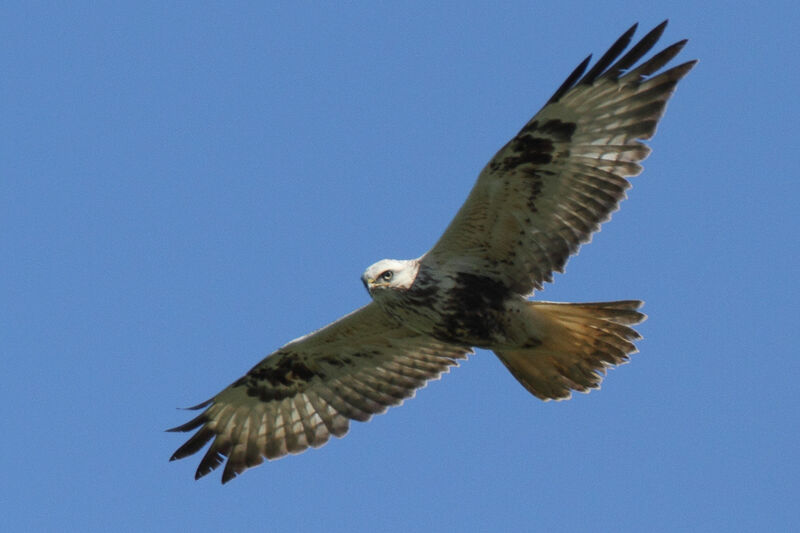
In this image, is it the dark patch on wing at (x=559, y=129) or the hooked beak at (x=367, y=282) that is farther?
the hooked beak at (x=367, y=282)

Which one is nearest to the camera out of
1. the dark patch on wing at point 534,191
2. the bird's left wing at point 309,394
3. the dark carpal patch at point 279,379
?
the dark patch on wing at point 534,191

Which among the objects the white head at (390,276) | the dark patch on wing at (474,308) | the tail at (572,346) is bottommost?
the tail at (572,346)

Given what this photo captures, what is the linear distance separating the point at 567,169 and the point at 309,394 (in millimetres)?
3317

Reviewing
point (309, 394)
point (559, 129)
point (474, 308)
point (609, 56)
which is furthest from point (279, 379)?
point (609, 56)

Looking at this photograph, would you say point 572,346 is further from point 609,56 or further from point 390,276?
point 609,56

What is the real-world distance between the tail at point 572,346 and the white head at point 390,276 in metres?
0.98

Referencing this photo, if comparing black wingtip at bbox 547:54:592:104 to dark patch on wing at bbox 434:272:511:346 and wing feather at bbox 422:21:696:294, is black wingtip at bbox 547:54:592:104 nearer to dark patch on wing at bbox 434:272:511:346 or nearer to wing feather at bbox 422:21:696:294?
wing feather at bbox 422:21:696:294

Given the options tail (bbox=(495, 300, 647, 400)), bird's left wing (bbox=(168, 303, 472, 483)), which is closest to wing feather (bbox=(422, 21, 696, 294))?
tail (bbox=(495, 300, 647, 400))

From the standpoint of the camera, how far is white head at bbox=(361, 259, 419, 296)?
9.86 meters

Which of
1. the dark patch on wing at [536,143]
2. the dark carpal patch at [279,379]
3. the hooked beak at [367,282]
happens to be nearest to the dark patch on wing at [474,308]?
the hooked beak at [367,282]

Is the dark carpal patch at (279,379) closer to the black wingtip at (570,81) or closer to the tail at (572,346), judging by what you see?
the tail at (572,346)

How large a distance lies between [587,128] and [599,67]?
476 millimetres

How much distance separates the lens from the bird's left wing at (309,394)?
37.2ft

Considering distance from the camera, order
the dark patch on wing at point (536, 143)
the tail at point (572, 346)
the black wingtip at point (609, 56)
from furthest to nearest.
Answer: the tail at point (572, 346), the dark patch on wing at point (536, 143), the black wingtip at point (609, 56)
